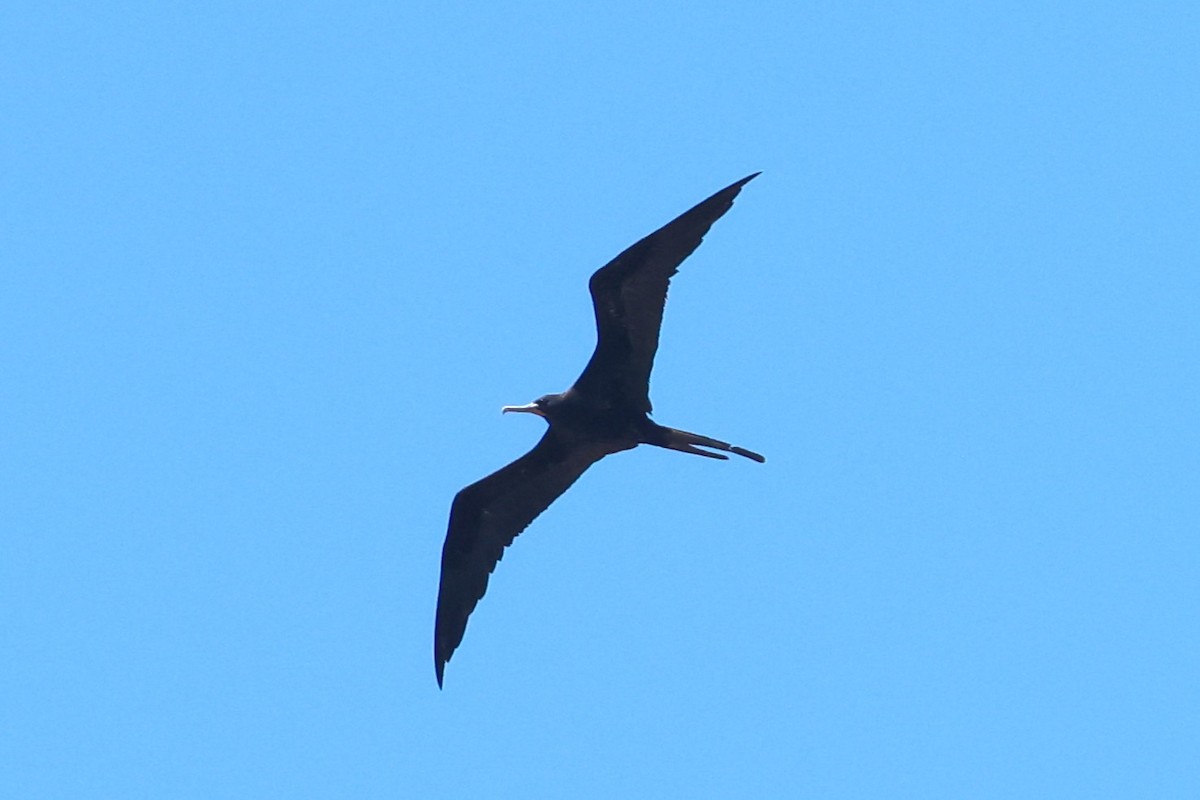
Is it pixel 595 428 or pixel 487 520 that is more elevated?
pixel 595 428

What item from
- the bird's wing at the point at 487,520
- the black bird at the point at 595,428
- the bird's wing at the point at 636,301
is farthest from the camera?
the bird's wing at the point at 487,520

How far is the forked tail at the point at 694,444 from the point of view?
1520 cm

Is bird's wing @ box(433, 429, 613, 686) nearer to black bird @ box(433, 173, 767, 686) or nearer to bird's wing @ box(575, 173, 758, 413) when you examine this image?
black bird @ box(433, 173, 767, 686)

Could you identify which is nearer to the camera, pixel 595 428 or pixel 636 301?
pixel 636 301

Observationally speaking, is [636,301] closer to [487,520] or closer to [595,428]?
[595,428]

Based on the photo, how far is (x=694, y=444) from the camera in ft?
50.1

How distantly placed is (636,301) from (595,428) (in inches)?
48.6

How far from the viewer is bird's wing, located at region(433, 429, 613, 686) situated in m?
16.4

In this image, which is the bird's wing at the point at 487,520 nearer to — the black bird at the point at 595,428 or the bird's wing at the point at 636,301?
the black bird at the point at 595,428

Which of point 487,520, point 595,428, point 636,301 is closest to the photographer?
point 636,301

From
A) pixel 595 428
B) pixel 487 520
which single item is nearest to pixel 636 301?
pixel 595 428

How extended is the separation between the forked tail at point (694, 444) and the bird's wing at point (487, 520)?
3.36 feet

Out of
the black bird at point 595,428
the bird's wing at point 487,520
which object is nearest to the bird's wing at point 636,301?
the black bird at point 595,428

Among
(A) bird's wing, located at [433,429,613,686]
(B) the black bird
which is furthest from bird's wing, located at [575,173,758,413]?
(A) bird's wing, located at [433,429,613,686]
